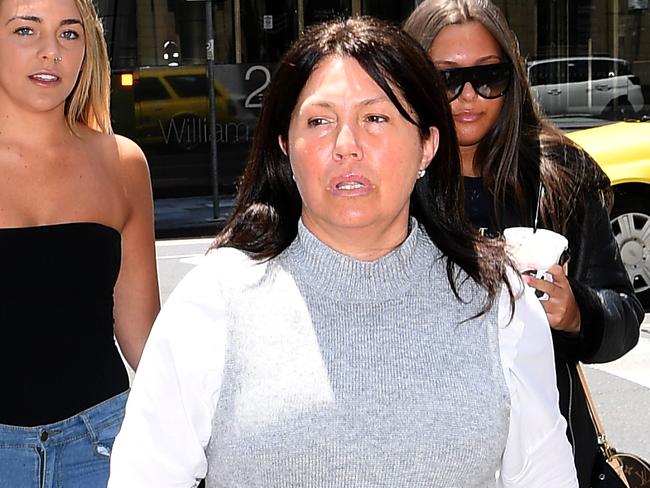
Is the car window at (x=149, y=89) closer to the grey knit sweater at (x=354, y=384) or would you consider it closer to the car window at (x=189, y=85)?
the car window at (x=189, y=85)

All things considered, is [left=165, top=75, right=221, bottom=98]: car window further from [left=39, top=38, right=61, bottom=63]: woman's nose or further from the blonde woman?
[left=39, top=38, right=61, bottom=63]: woman's nose

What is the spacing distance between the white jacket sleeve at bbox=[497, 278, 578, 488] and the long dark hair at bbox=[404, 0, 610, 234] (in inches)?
25.6

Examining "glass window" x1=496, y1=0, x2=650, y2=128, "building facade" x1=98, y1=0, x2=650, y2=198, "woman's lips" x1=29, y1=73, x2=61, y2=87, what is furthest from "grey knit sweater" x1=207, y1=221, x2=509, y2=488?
"glass window" x1=496, y1=0, x2=650, y2=128

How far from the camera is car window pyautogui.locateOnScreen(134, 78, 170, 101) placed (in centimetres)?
1603

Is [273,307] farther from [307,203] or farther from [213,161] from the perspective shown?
[213,161]

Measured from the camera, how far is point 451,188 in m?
2.40

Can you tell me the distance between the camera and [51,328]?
2.85 meters

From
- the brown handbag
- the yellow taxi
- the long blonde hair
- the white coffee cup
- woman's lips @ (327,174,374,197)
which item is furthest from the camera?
the yellow taxi

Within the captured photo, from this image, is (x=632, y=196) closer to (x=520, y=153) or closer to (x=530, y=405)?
(x=520, y=153)

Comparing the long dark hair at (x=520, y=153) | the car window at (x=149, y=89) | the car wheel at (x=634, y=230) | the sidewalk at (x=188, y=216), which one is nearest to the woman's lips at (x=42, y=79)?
the long dark hair at (x=520, y=153)

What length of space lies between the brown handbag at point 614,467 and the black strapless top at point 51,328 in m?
1.14

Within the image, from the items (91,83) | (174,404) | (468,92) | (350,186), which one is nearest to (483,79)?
(468,92)

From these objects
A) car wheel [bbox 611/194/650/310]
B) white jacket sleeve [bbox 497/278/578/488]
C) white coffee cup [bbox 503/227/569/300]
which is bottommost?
car wheel [bbox 611/194/650/310]

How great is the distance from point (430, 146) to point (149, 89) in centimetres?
1423
